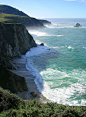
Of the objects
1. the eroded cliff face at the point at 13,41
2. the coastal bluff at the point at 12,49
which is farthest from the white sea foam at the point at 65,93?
the eroded cliff face at the point at 13,41

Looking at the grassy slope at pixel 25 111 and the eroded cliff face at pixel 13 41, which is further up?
the eroded cliff face at pixel 13 41

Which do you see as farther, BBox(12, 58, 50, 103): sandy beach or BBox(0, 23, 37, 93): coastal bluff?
BBox(12, 58, 50, 103): sandy beach

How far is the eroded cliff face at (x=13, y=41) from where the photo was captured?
3457cm

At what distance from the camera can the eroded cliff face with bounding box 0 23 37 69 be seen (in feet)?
113

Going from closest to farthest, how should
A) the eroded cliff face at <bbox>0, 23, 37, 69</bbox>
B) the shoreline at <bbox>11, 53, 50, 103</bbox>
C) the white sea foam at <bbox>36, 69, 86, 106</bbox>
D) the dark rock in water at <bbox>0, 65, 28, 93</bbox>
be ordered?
the dark rock in water at <bbox>0, 65, 28, 93</bbox> < the white sea foam at <bbox>36, 69, 86, 106</bbox> < the shoreline at <bbox>11, 53, 50, 103</bbox> < the eroded cliff face at <bbox>0, 23, 37, 69</bbox>

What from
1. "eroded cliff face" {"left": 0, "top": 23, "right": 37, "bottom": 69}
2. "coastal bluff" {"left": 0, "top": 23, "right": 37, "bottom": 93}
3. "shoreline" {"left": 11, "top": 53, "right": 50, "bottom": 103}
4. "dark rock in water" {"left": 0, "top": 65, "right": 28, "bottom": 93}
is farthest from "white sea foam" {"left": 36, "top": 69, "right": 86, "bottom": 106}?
"eroded cliff face" {"left": 0, "top": 23, "right": 37, "bottom": 69}

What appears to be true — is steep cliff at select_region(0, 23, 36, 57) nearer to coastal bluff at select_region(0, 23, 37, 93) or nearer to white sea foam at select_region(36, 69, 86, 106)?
coastal bluff at select_region(0, 23, 37, 93)

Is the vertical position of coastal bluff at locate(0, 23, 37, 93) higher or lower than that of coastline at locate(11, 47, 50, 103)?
higher

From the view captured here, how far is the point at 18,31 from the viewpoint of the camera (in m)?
44.2

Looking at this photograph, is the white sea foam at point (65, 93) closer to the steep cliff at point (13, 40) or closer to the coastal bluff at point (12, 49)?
the coastal bluff at point (12, 49)

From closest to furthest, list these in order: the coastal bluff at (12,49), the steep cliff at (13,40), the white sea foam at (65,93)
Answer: the white sea foam at (65,93) < the coastal bluff at (12,49) < the steep cliff at (13,40)

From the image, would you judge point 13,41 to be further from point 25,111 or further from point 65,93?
point 25,111

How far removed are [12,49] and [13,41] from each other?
11.1 feet

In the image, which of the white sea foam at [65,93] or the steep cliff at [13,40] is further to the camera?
the steep cliff at [13,40]
